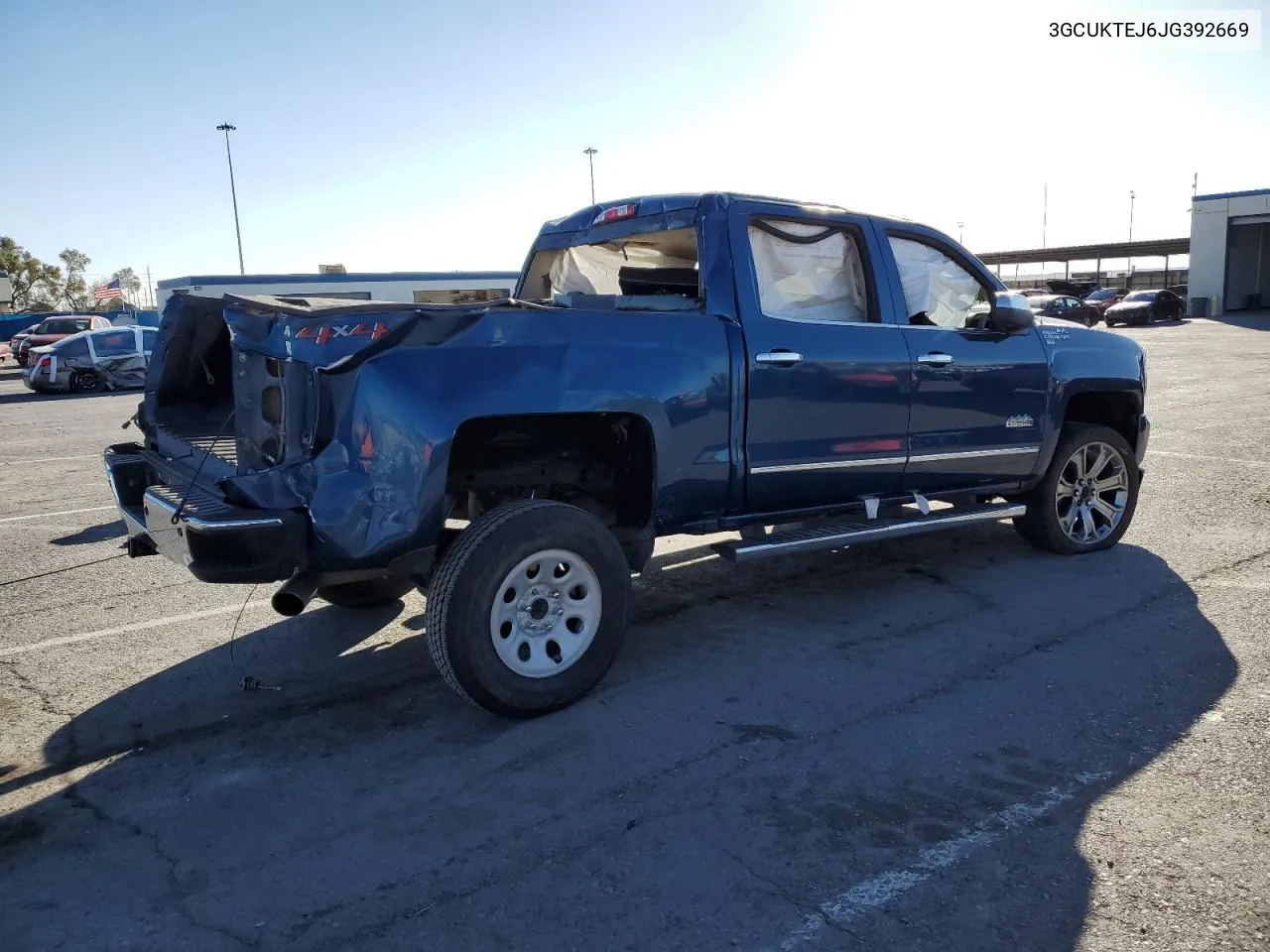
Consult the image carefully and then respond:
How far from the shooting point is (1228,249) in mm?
46375

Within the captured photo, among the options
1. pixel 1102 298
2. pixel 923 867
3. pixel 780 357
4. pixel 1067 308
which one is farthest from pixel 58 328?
pixel 1102 298

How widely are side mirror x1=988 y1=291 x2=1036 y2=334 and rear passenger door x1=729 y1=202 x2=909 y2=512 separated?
720mm

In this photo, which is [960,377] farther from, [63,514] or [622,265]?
[63,514]

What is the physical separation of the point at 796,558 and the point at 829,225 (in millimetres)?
2214

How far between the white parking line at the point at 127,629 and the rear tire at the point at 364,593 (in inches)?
24.6

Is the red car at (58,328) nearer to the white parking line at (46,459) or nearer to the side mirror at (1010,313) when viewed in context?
the white parking line at (46,459)

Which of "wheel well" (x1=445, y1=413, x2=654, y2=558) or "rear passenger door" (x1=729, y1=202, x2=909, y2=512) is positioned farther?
"rear passenger door" (x1=729, y1=202, x2=909, y2=512)

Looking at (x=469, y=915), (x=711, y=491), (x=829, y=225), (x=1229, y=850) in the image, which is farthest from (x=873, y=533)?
(x=469, y=915)

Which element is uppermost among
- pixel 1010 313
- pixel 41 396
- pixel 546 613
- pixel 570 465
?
pixel 1010 313

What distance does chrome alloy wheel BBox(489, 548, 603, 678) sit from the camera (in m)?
3.90

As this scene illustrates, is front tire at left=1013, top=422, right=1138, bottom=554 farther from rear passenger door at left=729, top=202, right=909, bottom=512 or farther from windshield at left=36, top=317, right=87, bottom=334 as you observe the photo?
windshield at left=36, top=317, right=87, bottom=334

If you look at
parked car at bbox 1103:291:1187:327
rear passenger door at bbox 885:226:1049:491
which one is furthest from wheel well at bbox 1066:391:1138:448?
parked car at bbox 1103:291:1187:327

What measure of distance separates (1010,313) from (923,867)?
3506 millimetres

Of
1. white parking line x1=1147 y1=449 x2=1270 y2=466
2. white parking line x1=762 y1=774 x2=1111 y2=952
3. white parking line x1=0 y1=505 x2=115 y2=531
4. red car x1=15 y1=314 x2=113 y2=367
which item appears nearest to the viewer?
white parking line x1=762 y1=774 x2=1111 y2=952
